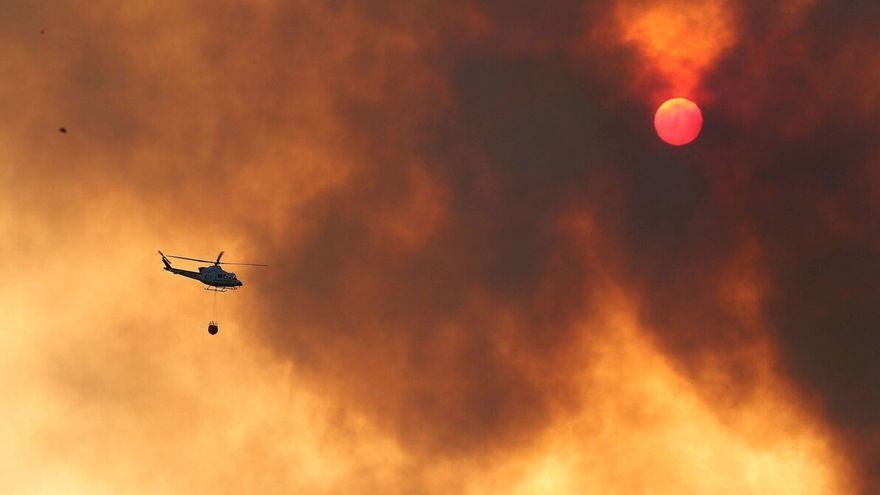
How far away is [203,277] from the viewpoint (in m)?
174

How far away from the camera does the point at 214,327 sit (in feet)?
555

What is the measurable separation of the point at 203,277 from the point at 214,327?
9.59m
